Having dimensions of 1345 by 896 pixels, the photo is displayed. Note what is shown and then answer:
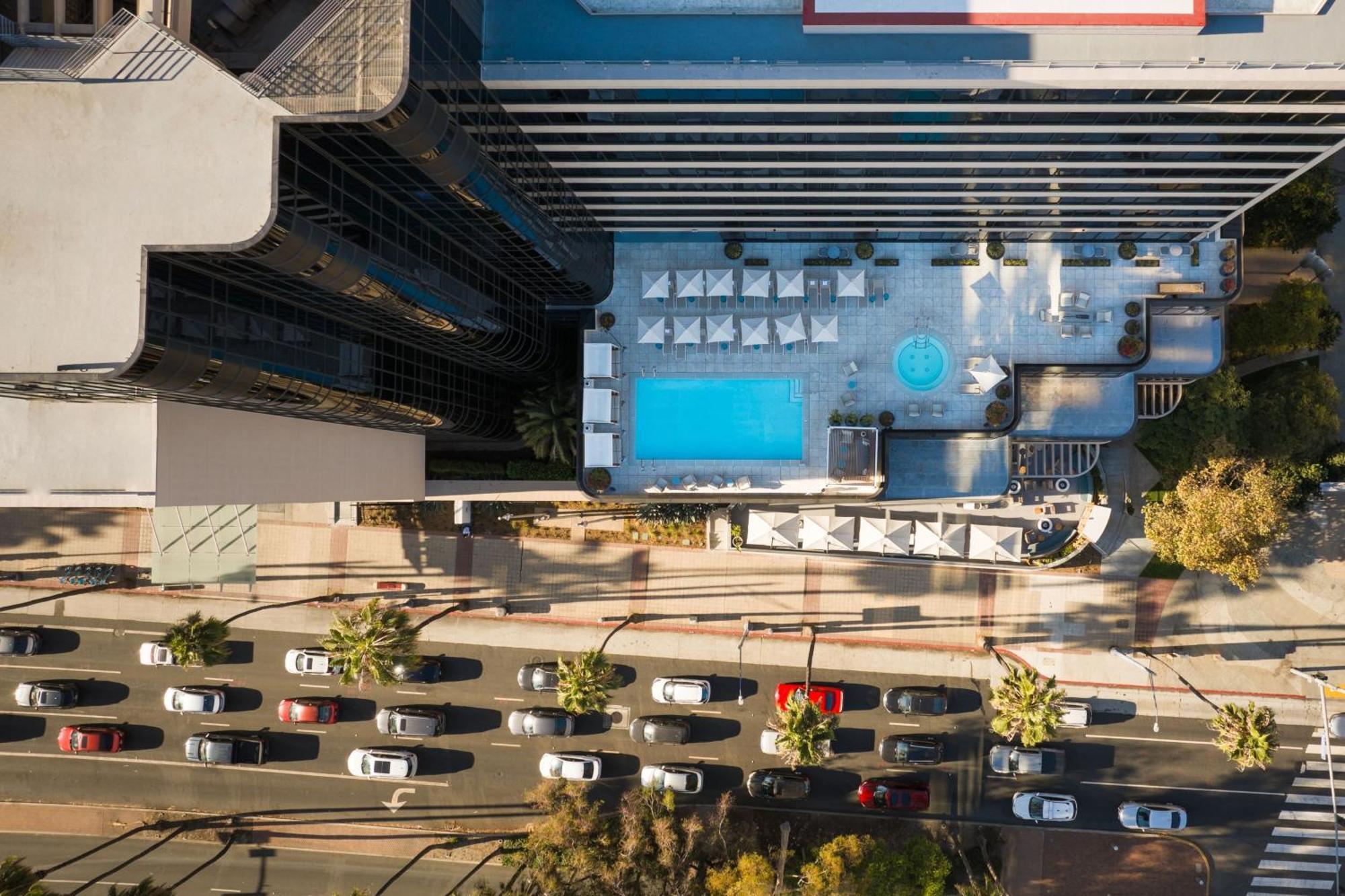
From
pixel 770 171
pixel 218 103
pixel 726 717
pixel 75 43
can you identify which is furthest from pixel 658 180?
pixel 726 717

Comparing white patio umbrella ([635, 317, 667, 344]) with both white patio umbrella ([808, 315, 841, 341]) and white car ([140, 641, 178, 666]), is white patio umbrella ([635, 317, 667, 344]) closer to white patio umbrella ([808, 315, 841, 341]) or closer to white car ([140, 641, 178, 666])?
white patio umbrella ([808, 315, 841, 341])

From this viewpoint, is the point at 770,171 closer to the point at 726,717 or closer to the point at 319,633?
the point at 726,717

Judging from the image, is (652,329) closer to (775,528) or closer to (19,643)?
(775,528)

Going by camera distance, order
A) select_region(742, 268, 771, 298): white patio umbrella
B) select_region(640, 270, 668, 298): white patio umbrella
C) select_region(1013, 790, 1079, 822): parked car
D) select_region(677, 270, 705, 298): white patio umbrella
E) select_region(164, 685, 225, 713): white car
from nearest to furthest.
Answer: select_region(742, 268, 771, 298): white patio umbrella, select_region(677, 270, 705, 298): white patio umbrella, select_region(640, 270, 668, 298): white patio umbrella, select_region(1013, 790, 1079, 822): parked car, select_region(164, 685, 225, 713): white car

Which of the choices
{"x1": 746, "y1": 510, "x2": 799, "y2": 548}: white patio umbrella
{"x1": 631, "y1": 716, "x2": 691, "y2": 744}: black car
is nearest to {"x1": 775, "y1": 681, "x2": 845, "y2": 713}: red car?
{"x1": 631, "y1": 716, "x2": 691, "y2": 744}: black car

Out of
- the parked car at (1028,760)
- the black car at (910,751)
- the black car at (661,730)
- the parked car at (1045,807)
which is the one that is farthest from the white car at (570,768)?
the parked car at (1045,807)

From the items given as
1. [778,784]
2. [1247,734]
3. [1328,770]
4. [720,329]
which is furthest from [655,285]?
[1328,770]
